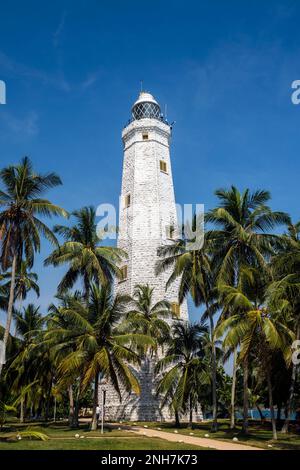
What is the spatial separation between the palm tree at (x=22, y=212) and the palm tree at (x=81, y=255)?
459 cm

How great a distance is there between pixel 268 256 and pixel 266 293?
5.63m

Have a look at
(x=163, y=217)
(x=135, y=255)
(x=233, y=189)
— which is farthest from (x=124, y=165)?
(x=233, y=189)

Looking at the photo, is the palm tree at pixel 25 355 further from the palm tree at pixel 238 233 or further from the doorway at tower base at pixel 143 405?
the palm tree at pixel 238 233

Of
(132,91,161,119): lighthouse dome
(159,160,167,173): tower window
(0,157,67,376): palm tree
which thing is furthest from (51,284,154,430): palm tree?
(132,91,161,119): lighthouse dome

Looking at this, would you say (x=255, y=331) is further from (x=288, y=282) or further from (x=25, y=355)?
(x=25, y=355)

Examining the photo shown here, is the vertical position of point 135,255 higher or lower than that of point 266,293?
higher

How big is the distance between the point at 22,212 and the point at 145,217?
49.4 feet

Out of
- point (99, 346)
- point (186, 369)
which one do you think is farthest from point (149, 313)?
point (99, 346)

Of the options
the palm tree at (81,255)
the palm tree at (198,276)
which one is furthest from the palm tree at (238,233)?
the palm tree at (81,255)

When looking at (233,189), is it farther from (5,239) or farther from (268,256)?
(5,239)

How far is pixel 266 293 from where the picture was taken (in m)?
19.1

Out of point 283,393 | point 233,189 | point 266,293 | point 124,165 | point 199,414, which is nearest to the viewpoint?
point 266,293
